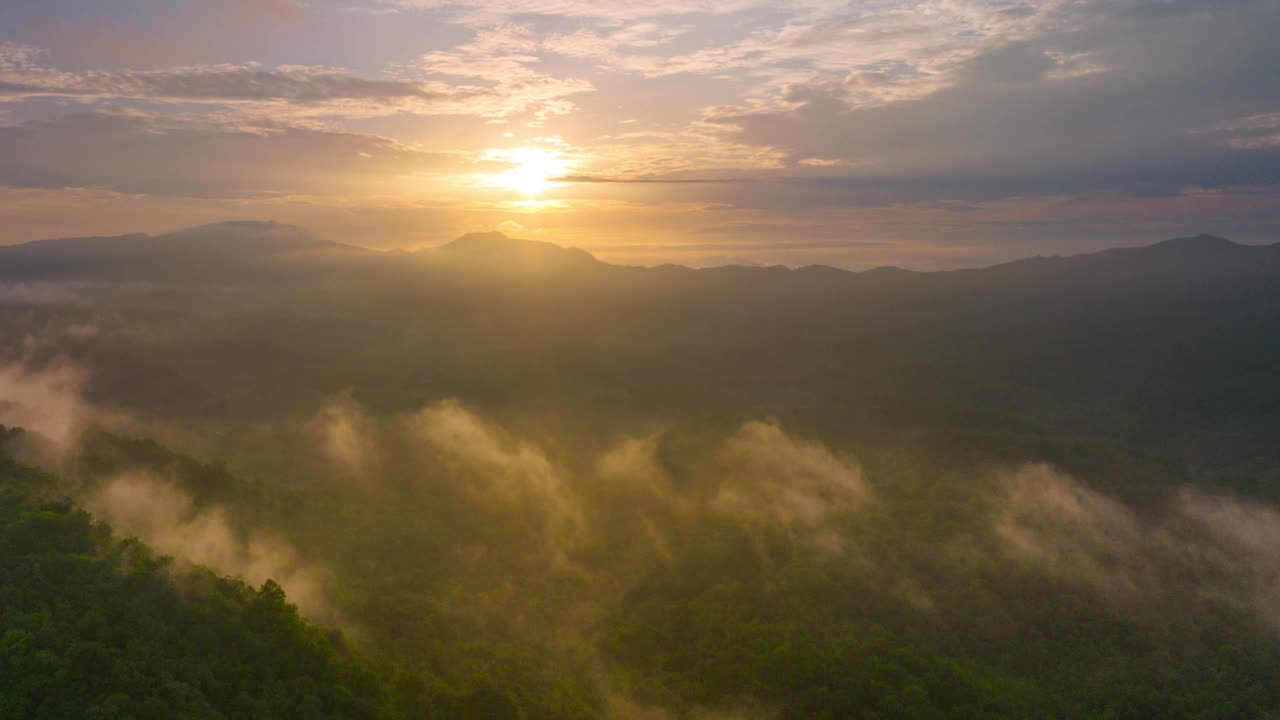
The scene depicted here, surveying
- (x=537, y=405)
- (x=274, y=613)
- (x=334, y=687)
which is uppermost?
(x=274, y=613)

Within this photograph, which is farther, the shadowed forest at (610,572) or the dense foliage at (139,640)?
the shadowed forest at (610,572)

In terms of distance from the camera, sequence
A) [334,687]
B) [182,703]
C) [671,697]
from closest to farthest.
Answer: [182,703]
[334,687]
[671,697]

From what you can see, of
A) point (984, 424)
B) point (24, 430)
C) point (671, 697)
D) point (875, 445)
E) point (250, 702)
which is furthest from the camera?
point (984, 424)

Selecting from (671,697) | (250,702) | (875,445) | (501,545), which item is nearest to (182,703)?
(250,702)

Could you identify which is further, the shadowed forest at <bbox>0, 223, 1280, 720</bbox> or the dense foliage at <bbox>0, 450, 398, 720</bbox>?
the shadowed forest at <bbox>0, 223, 1280, 720</bbox>

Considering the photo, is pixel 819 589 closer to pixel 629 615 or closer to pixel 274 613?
pixel 629 615

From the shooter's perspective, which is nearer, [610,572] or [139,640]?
[139,640]

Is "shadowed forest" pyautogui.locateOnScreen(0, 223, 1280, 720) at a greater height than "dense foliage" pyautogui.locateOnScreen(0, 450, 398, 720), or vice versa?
"dense foliage" pyautogui.locateOnScreen(0, 450, 398, 720)

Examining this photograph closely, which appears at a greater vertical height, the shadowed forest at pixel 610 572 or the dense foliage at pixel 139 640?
the dense foliage at pixel 139 640

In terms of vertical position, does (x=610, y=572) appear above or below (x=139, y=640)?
below

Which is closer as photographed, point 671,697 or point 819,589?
point 671,697

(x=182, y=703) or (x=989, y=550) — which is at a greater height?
(x=182, y=703)
